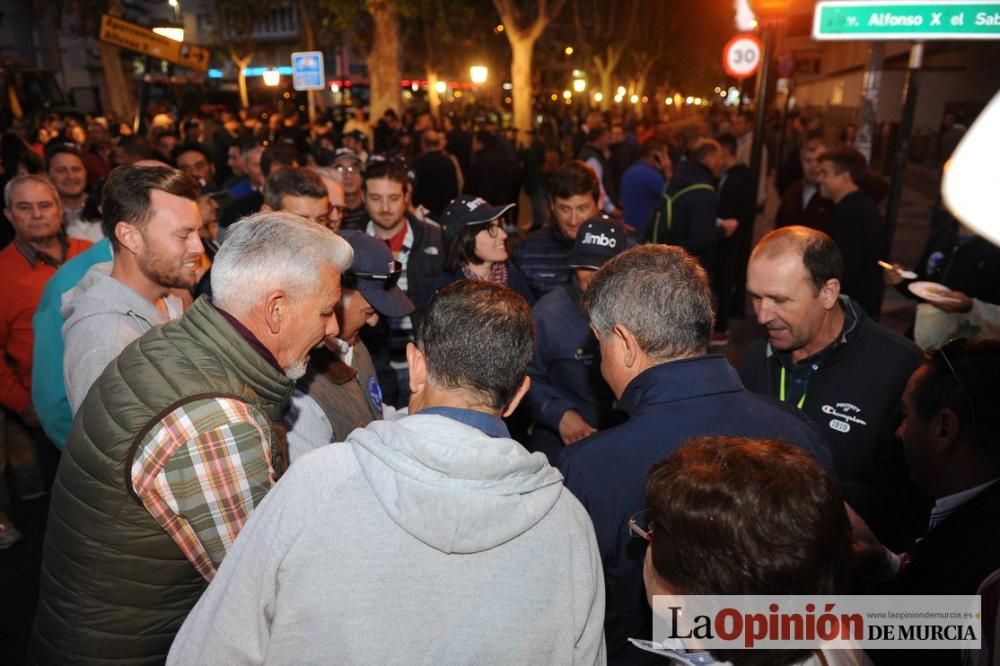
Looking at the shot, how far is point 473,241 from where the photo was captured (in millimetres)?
4473

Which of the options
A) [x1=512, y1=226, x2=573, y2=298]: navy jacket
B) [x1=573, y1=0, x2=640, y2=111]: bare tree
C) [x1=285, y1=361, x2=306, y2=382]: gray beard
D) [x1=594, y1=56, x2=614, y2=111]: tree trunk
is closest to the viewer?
[x1=285, y1=361, x2=306, y2=382]: gray beard

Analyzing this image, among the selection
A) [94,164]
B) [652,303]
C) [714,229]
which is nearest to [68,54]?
[94,164]

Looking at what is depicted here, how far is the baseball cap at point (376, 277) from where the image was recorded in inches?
122

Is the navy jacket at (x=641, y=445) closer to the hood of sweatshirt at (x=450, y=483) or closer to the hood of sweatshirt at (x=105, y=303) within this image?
the hood of sweatshirt at (x=450, y=483)

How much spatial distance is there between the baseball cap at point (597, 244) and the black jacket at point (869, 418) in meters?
1.19

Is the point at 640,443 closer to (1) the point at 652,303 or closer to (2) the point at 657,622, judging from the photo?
(1) the point at 652,303

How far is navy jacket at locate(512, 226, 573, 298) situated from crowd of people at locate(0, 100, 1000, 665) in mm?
1193

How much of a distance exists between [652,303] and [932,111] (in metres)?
32.4

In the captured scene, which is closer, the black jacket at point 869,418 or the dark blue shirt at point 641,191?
the black jacket at point 869,418

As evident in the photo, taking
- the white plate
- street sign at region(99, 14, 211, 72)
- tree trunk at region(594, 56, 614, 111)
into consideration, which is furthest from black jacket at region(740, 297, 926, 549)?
tree trunk at region(594, 56, 614, 111)

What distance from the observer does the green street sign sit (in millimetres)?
5102

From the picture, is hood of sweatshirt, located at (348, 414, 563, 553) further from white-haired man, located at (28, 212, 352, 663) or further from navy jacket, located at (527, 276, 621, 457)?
navy jacket, located at (527, 276, 621, 457)

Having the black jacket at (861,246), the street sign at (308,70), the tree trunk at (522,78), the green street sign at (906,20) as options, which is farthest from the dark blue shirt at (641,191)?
the tree trunk at (522,78)

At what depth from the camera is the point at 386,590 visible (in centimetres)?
147
